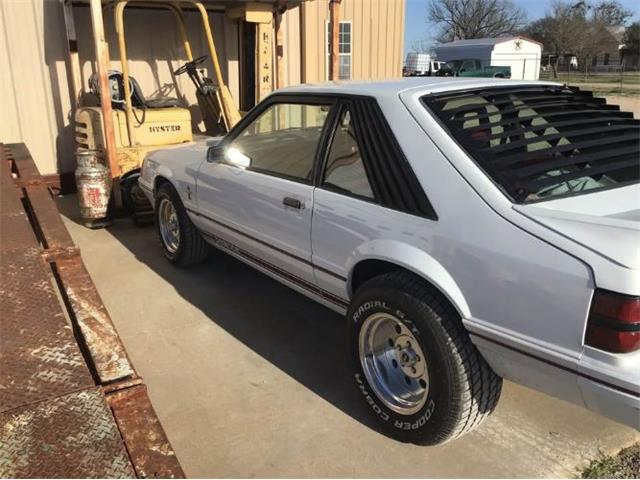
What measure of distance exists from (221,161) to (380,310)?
1.91m


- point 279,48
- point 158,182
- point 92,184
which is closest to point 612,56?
point 279,48

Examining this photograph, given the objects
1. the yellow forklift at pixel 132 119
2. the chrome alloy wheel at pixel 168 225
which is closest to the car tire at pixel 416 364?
the chrome alloy wheel at pixel 168 225

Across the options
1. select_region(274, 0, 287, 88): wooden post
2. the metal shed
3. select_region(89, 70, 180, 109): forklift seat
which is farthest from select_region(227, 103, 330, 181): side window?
the metal shed

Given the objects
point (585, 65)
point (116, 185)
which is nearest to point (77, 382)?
point (116, 185)

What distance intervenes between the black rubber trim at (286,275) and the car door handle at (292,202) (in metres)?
0.46

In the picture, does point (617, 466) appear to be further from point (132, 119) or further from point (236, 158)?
point (132, 119)

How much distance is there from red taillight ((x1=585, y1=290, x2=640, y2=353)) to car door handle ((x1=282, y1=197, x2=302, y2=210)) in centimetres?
171

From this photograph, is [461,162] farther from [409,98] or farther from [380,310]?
[380,310]

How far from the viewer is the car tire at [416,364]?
2477mm

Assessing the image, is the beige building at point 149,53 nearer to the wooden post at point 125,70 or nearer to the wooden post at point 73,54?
the wooden post at point 73,54

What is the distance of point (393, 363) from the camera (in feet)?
9.59

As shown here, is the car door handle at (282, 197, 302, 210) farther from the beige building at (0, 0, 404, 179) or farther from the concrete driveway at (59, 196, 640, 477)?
the beige building at (0, 0, 404, 179)

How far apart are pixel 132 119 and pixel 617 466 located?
20.0 feet

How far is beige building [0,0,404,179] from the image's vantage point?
7461 millimetres
